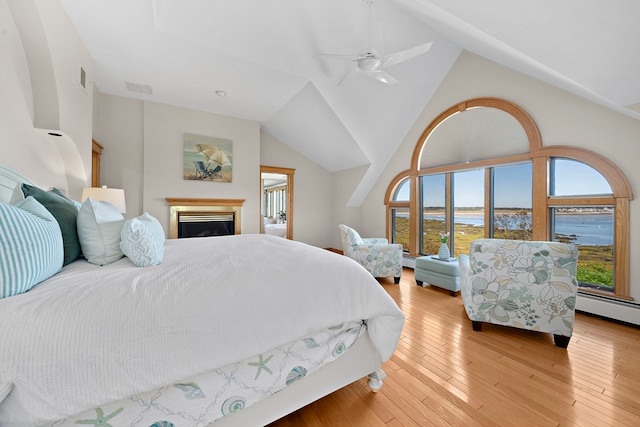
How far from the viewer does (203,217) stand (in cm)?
457

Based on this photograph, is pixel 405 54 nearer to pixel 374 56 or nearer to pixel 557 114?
pixel 374 56

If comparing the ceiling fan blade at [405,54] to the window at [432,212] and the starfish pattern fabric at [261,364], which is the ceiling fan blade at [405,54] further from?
the starfish pattern fabric at [261,364]

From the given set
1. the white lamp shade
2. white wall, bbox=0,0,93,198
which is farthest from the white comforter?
the white lamp shade

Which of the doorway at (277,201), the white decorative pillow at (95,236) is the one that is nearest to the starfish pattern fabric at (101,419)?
the white decorative pillow at (95,236)

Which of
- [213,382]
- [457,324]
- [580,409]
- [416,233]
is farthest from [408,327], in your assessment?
[416,233]

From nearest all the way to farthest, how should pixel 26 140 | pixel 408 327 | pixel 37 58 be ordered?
1. pixel 26 140
2. pixel 37 58
3. pixel 408 327

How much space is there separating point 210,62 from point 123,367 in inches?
141

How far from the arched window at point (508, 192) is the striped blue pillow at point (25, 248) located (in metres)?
4.23

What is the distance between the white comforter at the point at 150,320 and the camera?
0.68 m

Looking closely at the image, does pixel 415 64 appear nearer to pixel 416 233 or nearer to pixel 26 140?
pixel 416 233

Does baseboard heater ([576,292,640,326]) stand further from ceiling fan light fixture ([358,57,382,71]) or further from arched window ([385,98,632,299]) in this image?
ceiling fan light fixture ([358,57,382,71])

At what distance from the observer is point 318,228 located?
6160mm

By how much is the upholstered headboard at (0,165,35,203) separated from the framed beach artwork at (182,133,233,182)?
330 cm

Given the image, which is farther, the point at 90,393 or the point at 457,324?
the point at 457,324
